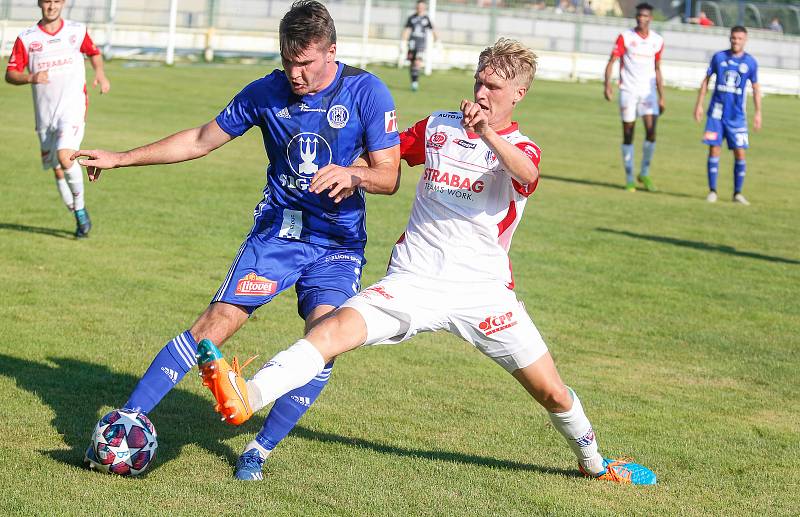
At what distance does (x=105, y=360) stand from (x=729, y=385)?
4.21 metres

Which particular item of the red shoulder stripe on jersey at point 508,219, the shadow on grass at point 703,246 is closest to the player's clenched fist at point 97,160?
the red shoulder stripe on jersey at point 508,219

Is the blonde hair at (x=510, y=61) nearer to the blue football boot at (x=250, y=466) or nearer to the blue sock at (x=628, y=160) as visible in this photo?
the blue football boot at (x=250, y=466)

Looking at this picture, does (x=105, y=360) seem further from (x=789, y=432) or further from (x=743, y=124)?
(x=743, y=124)

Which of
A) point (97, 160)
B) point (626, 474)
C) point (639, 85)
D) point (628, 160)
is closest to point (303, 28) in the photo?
point (97, 160)

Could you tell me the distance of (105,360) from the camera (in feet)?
24.4

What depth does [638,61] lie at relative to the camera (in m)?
17.9

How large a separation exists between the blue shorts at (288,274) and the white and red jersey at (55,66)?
645cm

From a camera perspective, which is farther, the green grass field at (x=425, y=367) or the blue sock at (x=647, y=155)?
the blue sock at (x=647, y=155)

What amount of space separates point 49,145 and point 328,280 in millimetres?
6966

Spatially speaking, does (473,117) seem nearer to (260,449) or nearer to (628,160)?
(260,449)

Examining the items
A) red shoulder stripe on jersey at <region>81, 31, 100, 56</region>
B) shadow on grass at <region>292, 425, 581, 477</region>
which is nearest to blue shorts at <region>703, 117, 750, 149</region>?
red shoulder stripe on jersey at <region>81, 31, 100, 56</region>

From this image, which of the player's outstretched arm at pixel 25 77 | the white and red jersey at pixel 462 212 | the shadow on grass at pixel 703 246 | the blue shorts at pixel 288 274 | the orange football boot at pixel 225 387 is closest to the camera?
the orange football boot at pixel 225 387

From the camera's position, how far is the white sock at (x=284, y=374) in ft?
15.5

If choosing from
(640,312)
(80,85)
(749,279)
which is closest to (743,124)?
(749,279)
